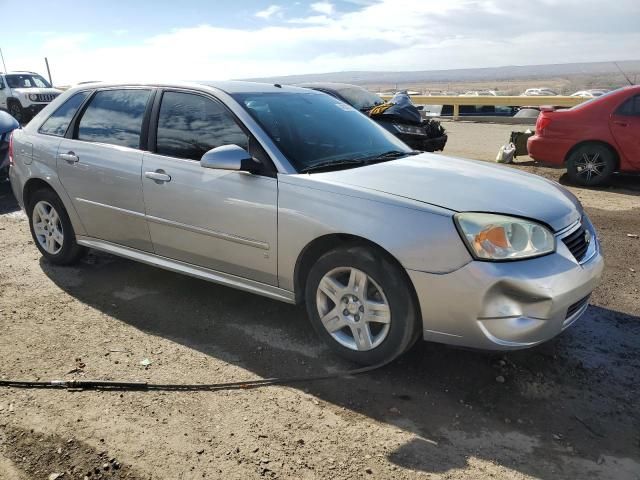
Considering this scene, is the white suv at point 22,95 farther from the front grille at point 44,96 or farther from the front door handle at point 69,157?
the front door handle at point 69,157

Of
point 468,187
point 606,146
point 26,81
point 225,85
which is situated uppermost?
point 225,85

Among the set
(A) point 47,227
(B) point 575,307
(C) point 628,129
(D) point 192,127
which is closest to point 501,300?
(B) point 575,307

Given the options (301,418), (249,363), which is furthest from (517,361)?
(249,363)

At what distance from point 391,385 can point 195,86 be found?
8.00 ft

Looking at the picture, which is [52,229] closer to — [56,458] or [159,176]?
[159,176]

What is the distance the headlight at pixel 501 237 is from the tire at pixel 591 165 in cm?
609

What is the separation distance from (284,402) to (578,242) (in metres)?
1.90

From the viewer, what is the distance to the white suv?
19844 mm

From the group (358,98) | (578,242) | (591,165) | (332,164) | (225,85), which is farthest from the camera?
(358,98)

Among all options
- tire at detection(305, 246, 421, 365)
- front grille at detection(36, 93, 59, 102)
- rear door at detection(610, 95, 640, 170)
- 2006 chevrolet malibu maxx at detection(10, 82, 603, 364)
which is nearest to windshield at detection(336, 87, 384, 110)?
rear door at detection(610, 95, 640, 170)

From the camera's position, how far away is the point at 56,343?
3.63m

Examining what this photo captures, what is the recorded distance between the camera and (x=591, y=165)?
827cm

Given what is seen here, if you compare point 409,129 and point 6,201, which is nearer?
point 6,201

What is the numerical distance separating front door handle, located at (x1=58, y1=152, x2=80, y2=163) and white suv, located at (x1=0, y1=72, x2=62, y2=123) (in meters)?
17.6
